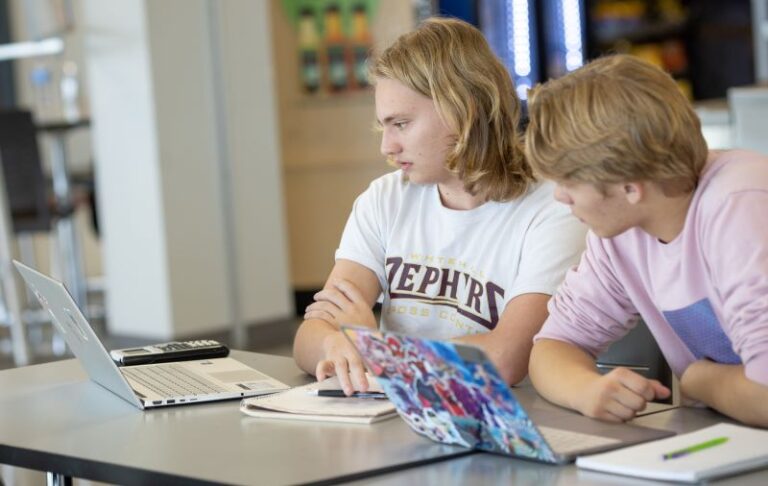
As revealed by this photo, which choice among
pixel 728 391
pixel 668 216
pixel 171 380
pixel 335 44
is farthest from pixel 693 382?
pixel 335 44

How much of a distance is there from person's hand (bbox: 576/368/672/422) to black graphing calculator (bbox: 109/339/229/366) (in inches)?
28.4

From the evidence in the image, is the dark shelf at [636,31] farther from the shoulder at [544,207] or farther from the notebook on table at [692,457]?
the notebook on table at [692,457]

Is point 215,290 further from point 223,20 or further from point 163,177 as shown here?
point 223,20

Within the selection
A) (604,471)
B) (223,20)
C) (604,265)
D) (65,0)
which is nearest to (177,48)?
(223,20)

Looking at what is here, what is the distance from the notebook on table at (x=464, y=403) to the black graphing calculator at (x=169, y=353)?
2.16 feet

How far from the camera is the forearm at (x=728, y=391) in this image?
135 centimetres

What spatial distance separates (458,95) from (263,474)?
83cm

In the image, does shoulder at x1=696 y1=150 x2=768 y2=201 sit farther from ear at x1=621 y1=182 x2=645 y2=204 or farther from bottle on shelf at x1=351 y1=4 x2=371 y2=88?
bottle on shelf at x1=351 y1=4 x2=371 y2=88

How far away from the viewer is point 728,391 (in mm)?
1396

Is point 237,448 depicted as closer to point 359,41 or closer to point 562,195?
point 562,195

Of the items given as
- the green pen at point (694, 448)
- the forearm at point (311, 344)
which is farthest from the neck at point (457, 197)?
the green pen at point (694, 448)

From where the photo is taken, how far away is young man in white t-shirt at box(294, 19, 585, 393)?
6.23ft

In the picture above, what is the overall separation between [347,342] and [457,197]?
0.36 m

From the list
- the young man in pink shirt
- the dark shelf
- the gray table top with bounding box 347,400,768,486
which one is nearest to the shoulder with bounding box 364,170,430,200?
the young man in pink shirt
